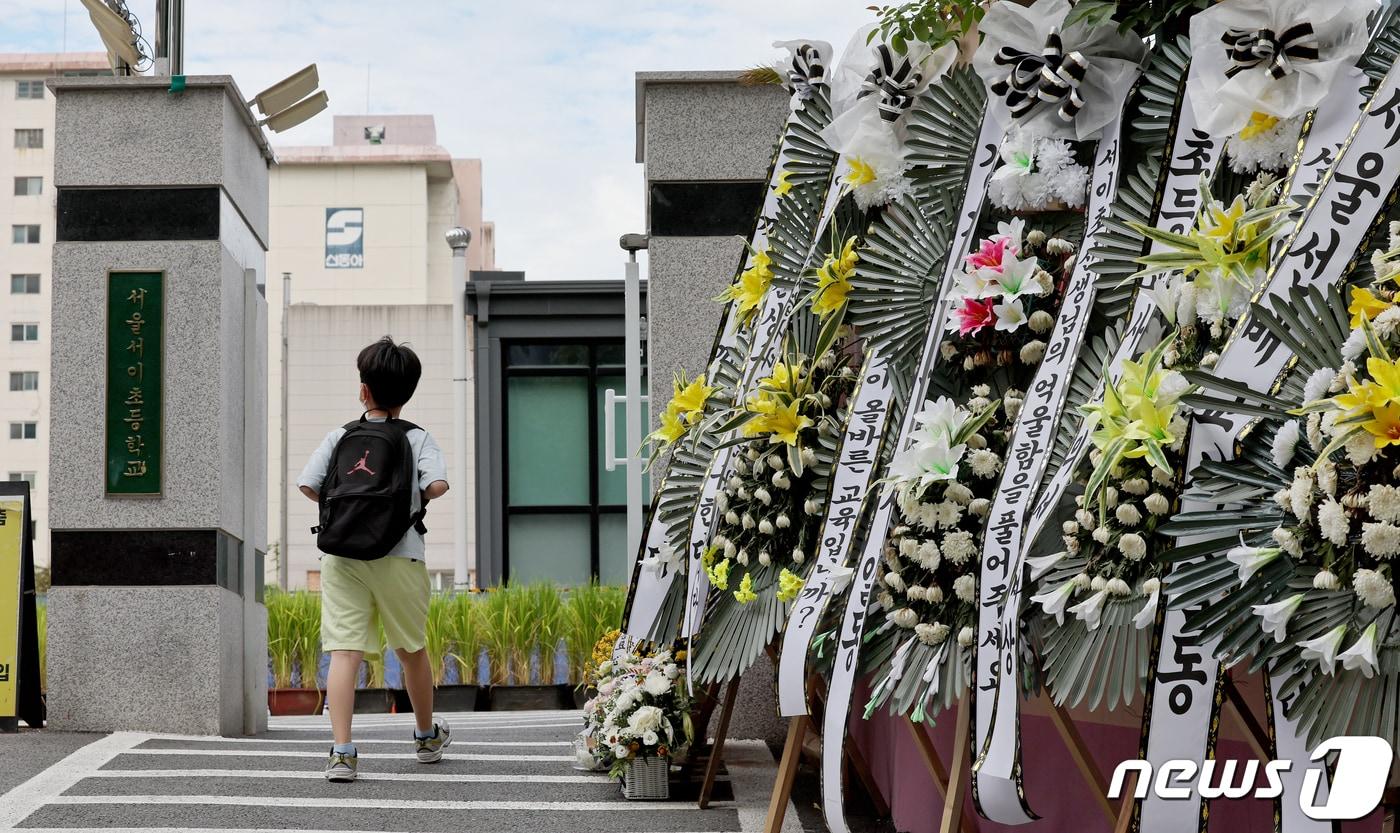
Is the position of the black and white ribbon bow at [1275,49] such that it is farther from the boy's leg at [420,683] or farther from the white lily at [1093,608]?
the boy's leg at [420,683]

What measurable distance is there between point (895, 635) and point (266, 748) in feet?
11.1

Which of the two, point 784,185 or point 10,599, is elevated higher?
point 784,185

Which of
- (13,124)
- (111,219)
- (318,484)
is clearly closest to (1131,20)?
(318,484)

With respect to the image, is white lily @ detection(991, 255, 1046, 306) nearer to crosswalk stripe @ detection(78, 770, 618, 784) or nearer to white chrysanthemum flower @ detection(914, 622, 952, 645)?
white chrysanthemum flower @ detection(914, 622, 952, 645)

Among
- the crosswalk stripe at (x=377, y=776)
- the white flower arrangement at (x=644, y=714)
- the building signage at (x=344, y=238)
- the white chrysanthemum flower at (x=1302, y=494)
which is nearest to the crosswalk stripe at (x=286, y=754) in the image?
the crosswalk stripe at (x=377, y=776)

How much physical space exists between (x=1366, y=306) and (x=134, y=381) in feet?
17.5

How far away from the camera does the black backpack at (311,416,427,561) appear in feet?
17.2

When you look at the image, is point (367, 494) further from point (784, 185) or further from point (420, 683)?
point (784, 185)

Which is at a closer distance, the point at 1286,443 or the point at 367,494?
the point at 1286,443

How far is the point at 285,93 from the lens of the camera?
24.2ft

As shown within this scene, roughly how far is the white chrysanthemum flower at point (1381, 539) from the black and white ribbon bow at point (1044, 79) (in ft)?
4.93

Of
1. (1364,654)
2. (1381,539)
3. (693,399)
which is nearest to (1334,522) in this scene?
(1381,539)

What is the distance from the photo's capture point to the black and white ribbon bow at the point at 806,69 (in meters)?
4.81

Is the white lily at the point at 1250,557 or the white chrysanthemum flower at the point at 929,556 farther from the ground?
the white lily at the point at 1250,557
